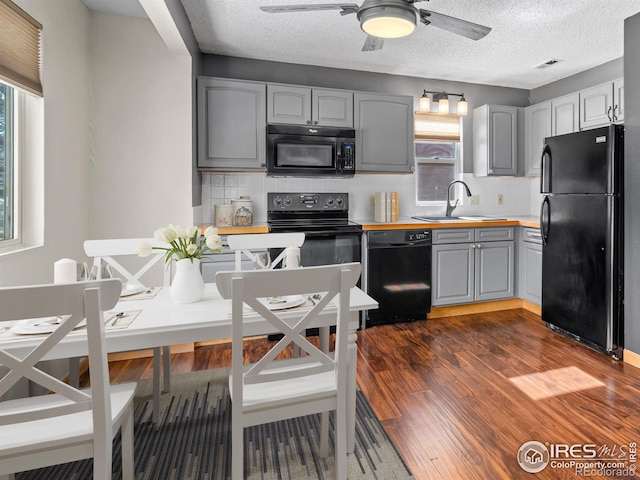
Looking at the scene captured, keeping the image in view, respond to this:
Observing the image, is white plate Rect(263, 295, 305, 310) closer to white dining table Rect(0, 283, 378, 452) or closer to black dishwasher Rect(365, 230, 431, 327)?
white dining table Rect(0, 283, 378, 452)

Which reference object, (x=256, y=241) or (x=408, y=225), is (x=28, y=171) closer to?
(x=256, y=241)

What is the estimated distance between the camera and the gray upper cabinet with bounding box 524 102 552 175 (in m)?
3.94

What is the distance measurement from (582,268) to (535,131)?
1.78 metres

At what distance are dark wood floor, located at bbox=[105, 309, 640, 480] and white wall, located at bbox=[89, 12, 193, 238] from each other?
109 centimetres

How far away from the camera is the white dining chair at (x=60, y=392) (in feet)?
3.31

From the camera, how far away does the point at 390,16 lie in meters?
1.90

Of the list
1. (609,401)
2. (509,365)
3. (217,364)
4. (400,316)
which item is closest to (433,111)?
(400,316)

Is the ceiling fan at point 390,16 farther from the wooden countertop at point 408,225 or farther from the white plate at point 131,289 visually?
the wooden countertop at point 408,225

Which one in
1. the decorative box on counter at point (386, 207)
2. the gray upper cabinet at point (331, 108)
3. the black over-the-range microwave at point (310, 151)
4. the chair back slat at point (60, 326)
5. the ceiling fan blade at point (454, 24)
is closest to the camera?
the chair back slat at point (60, 326)

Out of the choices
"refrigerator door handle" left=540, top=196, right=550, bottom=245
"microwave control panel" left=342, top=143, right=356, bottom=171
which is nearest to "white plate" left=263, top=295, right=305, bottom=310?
"microwave control panel" left=342, top=143, right=356, bottom=171

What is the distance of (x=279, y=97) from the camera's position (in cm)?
337

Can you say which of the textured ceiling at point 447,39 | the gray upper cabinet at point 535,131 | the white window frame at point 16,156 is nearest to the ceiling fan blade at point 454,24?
the textured ceiling at point 447,39

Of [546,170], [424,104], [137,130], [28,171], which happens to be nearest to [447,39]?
[424,104]

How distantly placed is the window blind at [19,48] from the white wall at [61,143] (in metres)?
0.06
